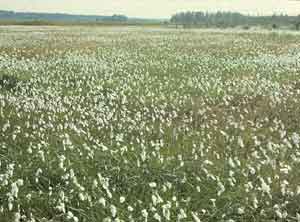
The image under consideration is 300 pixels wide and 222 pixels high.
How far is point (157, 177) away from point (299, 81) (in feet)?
39.1

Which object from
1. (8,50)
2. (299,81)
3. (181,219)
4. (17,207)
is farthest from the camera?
(8,50)

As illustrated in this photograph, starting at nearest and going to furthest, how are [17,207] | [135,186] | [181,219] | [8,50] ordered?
[181,219] → [17,207] → [135,186] → [8,50]

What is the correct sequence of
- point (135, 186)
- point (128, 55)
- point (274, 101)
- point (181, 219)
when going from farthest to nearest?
point (128, 55)
point (274, 101)
point (135, 186)
point (181, 219)

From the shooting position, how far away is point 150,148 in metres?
9.71

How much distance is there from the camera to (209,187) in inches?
302

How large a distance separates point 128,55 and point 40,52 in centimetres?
541

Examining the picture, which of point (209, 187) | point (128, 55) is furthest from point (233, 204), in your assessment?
point (128, 55)

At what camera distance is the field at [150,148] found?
7.04 metres

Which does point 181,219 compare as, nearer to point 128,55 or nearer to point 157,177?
point 157,177

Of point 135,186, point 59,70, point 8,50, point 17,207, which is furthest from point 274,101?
point 8,50

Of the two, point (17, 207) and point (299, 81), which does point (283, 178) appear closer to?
point (17, 207)

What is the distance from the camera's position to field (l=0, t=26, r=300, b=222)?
23.1 ft

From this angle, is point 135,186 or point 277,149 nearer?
point 135,186

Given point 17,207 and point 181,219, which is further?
point 17,207
